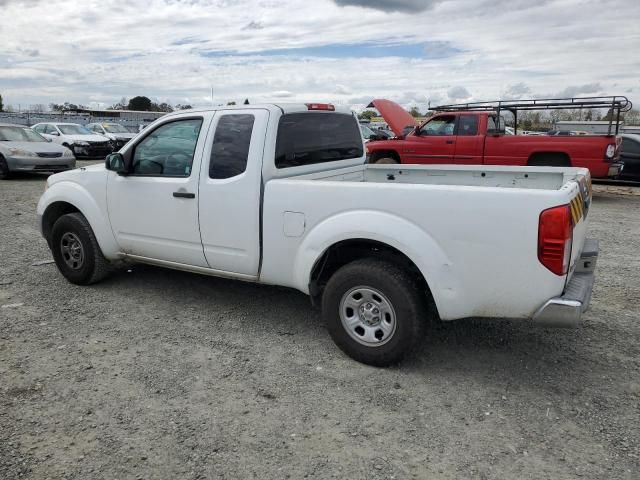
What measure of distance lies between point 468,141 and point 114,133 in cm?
1649

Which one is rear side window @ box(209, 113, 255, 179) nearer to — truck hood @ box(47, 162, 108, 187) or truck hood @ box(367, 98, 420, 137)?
truck hood @ box(47, 162, 108, 187)

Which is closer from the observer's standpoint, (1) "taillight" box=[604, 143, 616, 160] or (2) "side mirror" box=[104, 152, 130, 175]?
(2) "side mirror" box=[104, 152, 130, 175]

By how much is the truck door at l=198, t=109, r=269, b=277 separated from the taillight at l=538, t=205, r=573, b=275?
199 centimetres

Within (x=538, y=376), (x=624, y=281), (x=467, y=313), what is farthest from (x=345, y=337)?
(x=624, y=281)

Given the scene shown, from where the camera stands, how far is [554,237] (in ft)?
9.57

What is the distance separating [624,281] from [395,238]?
3478 mm

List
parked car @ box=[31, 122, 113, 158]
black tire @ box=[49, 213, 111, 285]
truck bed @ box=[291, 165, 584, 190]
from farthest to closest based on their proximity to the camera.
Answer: parked car @ box=[31, 122, 113, 158] < black tire @ box=[49, 213, 111, 285] < truck bed @ box=[291, 165, 584, 190]

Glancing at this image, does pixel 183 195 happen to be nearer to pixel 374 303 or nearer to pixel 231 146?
pixel 231 146

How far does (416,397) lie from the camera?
10.8 ft

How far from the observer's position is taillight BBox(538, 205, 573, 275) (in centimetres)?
290

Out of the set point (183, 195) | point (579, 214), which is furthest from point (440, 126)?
point (579, 214)

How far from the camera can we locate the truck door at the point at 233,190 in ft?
13.1

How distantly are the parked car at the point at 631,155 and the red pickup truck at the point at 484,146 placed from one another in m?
2.82

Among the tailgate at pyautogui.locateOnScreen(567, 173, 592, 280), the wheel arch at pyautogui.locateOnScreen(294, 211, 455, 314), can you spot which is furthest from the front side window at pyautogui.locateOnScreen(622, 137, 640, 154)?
the wheel arch at pyautogui.locateOnScreen(294, 211, 455, 314)
